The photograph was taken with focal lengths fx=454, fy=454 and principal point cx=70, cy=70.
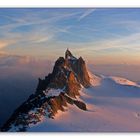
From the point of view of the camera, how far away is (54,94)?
2.63m

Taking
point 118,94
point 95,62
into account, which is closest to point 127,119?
point 118,94

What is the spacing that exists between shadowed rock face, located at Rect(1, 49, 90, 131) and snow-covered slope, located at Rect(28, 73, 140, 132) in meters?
0.04

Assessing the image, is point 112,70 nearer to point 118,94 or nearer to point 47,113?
point 118,94

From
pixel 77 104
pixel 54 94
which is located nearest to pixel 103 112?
pixel 77 104

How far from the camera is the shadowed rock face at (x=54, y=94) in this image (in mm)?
2611

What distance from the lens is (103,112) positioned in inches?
103

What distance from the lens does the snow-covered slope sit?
2.59 metres

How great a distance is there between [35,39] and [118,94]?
0.58 metres

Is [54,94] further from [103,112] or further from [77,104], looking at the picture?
[103,112]

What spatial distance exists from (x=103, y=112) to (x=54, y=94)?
0.99 feet

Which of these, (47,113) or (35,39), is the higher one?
(35,39)

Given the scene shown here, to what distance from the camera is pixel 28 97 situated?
261 centimetres

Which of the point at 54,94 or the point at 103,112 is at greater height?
the point at 54,94

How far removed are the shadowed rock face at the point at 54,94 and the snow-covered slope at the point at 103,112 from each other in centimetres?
4
